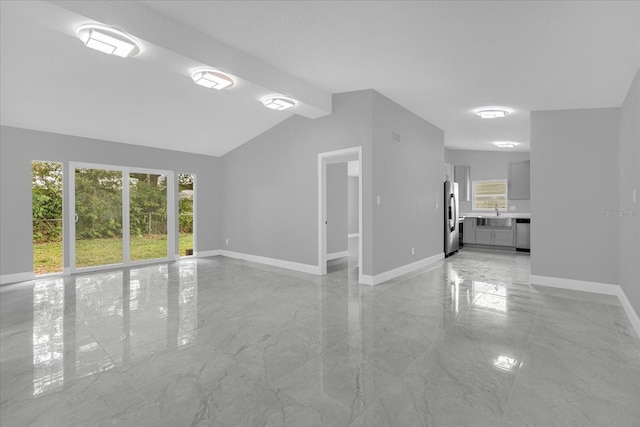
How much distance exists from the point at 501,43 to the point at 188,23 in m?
2.98

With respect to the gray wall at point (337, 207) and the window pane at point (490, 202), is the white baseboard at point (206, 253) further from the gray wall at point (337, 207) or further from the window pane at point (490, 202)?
the window pane at point (490, 202)

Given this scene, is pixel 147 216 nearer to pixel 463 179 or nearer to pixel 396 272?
pixel 396 272

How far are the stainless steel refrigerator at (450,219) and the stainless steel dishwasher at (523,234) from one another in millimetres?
1624

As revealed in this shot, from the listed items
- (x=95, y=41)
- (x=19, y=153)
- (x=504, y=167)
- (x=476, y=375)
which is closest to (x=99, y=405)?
(x=476, y=375)

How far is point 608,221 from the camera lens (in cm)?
428

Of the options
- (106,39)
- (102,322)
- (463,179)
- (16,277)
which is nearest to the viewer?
(106,39)

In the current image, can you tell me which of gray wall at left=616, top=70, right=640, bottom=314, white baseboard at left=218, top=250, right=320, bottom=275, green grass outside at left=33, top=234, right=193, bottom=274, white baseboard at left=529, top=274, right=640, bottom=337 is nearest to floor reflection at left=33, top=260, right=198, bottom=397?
green grass outside at left=33, top=234, right=193, bottom=274

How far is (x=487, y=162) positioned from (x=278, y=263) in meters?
6.58

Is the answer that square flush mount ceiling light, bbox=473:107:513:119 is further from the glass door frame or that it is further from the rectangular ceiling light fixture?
the glass door frame

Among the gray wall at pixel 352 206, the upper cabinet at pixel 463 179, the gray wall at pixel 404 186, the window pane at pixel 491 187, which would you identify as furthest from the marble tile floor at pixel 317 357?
the gray wall at pixel 352 206

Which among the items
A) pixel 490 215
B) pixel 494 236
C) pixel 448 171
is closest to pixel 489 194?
pixel 490 215

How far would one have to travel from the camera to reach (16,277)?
5.04 metres

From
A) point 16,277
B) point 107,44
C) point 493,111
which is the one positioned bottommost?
point 16,277

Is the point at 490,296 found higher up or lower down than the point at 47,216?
lower down
